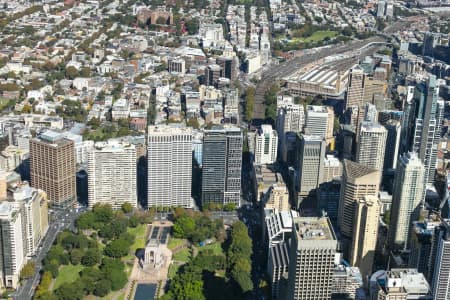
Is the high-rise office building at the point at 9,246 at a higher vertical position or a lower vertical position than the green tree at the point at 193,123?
lower

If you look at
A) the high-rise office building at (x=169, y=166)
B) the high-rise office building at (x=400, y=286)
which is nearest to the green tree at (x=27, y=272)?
the high-rise office building at (x=169, y=166)

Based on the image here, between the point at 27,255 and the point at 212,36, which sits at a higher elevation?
the point at 212,36

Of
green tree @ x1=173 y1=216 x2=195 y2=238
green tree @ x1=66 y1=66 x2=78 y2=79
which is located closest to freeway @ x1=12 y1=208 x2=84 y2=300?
green tree @ x1=173 y1=216 x2=195 y2=238

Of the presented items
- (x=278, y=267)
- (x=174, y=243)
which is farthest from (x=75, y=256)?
(x=278, y=267)

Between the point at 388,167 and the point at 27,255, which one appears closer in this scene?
the point at 27,255

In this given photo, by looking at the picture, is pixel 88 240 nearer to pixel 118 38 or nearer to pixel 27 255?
pixel 27 255

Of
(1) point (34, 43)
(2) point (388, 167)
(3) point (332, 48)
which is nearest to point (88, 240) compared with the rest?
(2) point (388, 167)

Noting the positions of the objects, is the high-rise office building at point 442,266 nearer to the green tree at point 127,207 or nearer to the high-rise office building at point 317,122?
the high-rise office building at point 317,122
